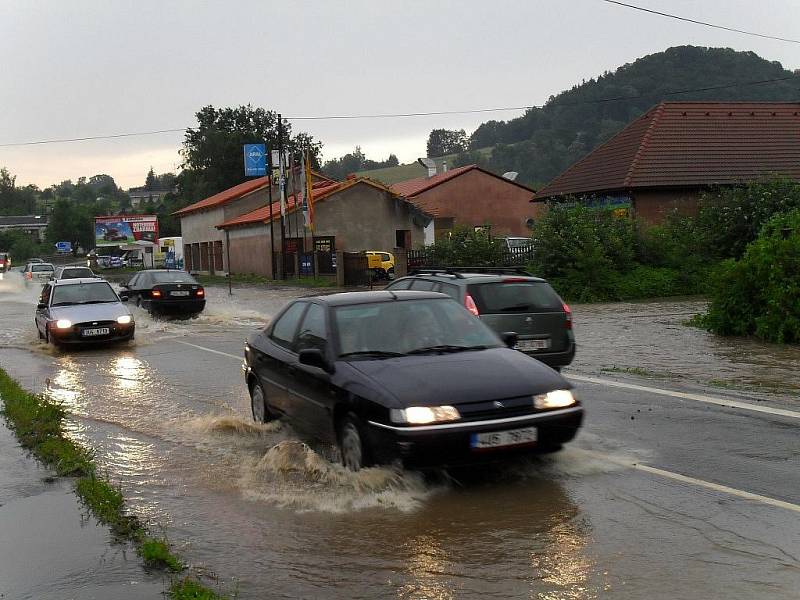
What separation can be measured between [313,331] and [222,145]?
94101mm

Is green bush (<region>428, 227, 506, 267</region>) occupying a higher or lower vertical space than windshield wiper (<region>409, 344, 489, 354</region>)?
higher

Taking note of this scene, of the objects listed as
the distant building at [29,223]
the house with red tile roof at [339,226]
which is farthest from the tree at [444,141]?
the house with red tile roof at [339,226]

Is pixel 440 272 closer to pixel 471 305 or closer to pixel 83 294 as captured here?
pixel 471 305

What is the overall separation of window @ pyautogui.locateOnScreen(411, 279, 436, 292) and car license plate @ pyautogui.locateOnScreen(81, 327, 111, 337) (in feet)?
25.8

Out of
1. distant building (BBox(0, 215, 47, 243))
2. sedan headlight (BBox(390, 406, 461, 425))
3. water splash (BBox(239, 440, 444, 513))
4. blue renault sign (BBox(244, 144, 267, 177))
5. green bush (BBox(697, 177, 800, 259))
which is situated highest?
distant building (BBox(0, 215, 47, 243))

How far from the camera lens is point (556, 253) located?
27375 millimetres

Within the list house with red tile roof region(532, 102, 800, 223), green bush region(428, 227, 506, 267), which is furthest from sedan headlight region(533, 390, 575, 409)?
house with red tile roof region(532, 102, 800, 223)

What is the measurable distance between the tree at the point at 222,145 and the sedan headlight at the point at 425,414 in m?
89.5

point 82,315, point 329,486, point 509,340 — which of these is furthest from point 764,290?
point 82,315

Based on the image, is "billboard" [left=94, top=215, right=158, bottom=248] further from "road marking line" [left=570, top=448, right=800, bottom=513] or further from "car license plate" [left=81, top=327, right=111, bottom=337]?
"road marking line" [left=570, top=448, right=800, bottom=513]

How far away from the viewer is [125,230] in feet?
310

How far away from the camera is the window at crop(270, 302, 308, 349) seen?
8508mm

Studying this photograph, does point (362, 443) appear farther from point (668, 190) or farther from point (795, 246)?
point (668, 190)

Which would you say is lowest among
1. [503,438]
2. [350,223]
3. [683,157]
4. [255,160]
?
[503,438]
